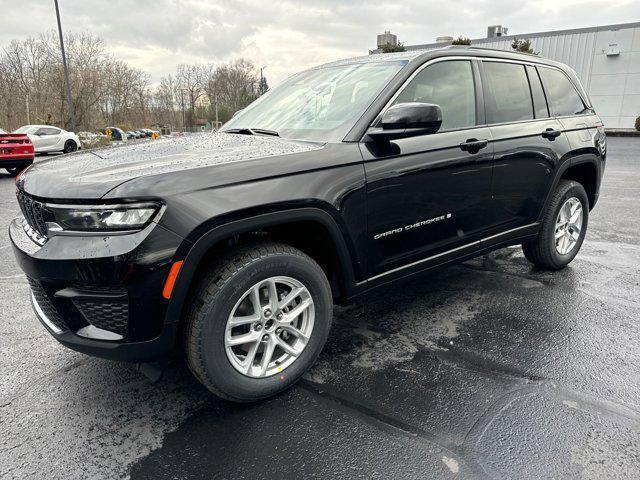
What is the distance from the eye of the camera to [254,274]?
7.25 feet

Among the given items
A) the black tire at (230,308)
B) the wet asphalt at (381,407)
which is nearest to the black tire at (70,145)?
the wet asphalt at (381,407)

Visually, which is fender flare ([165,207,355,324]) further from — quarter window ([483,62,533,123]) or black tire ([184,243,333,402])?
quarter window ([483,62,533,123])

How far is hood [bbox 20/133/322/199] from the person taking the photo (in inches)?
79.9

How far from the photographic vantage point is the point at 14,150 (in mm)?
11750

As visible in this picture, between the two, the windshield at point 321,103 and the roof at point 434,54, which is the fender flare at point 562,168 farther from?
the windshield at point 321,103

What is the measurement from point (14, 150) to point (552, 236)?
12661 mm

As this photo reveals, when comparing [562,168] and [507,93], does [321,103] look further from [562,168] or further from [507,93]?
[562,168]

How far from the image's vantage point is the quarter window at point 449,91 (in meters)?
3.02

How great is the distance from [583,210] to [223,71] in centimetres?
7934

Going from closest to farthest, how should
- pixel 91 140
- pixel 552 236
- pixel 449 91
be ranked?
pixel 449 91, pixel 552 236, pixel 91 140

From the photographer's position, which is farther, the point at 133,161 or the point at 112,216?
the point at 133,161

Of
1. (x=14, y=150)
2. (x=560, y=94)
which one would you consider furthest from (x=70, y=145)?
(x=560, y=94)

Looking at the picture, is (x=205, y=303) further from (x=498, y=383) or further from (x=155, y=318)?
(x=498, y=383)

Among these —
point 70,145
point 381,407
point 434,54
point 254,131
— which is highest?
point 434,54
